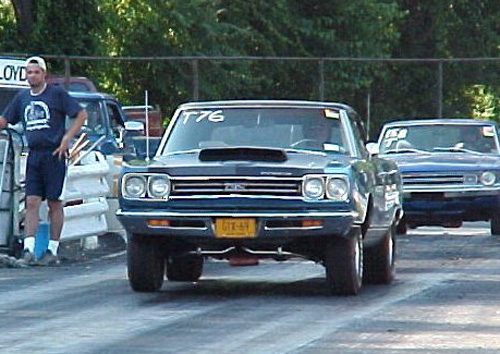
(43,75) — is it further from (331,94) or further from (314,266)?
(331,94)

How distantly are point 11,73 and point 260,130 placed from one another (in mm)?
5028

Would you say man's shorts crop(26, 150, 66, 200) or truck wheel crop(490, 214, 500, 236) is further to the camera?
truck wheel crop(490, 214, 500, 236)

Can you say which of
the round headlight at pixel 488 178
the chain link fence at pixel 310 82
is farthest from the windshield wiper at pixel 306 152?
the chain link fence at pixel 310 82

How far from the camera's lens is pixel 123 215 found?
13109 mm

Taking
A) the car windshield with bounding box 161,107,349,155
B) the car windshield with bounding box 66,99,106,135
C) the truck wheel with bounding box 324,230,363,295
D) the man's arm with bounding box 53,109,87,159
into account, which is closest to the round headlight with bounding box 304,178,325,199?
the truck wheel with bounding box 324,230,363,295

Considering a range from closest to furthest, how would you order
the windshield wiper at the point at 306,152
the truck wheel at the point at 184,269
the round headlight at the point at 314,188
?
the round headlight at the point at 314,188, the windshield wiper at the point at 306,152, the truck wheel at the point at 184,269

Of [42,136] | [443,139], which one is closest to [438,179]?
[443,139]

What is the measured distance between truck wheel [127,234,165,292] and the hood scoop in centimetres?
82

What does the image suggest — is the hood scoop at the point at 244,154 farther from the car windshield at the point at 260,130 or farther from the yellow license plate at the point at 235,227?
the yellow license plate at the point at 235,227

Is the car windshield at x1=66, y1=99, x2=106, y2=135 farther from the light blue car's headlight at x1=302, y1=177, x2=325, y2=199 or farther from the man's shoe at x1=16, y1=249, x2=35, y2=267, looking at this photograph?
the light blue car's headlight at x1=302, y1=177, x2=325, y2=199

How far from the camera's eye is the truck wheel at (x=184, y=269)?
14.4 m

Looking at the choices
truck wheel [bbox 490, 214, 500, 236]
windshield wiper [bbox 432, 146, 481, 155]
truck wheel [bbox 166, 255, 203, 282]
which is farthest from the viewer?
windshield wiper [bbox 432, 146, 481, 155]

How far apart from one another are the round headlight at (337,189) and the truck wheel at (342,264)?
332 mm

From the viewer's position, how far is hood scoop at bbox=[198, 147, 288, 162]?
13.3 m
